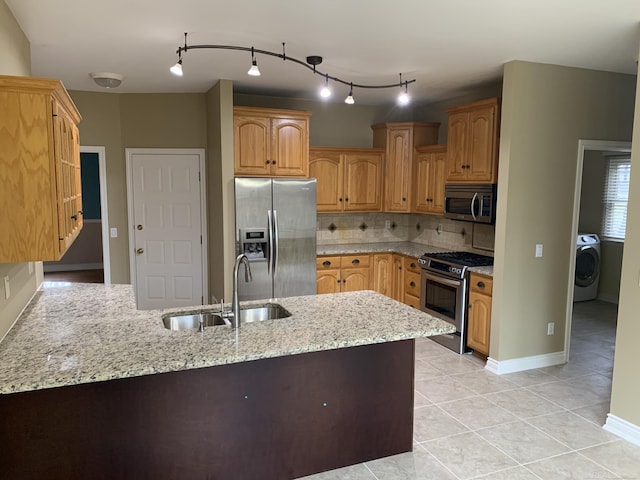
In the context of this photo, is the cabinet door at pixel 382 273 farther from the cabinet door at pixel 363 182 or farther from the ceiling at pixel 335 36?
the ceiling at pixel 335 36

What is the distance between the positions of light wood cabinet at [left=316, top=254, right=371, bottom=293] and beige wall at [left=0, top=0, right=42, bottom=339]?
291 centimetres

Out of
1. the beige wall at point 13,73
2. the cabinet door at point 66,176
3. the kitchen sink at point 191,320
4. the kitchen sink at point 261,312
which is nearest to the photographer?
the cabinet door at point 66,176

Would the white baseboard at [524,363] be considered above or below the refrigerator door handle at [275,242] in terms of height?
below

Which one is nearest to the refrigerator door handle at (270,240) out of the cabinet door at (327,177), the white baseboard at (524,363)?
the cabinet door at (327,177)

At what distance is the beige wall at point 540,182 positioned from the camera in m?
4.09

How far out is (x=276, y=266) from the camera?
5.00 m

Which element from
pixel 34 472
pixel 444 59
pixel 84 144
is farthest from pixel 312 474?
pixel 84 144

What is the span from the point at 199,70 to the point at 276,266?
2020 mm

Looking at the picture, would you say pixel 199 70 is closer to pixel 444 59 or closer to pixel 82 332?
pixel 444 59

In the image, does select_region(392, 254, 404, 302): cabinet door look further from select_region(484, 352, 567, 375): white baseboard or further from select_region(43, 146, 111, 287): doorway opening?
select_region(43, 146, 111, 287): doorway opening

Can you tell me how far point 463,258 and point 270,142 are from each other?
7.68ft

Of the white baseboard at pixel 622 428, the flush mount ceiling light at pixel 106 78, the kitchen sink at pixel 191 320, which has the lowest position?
the white baseboard at pixel 622 428

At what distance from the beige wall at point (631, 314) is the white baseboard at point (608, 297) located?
4.12 metres

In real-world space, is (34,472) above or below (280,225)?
below
